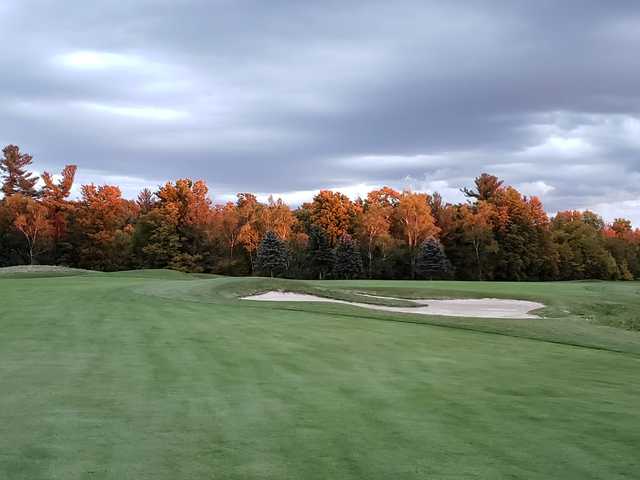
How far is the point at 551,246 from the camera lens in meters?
70.4

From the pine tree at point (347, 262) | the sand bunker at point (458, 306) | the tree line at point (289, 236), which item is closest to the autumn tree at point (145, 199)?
the tree line at point (289, 236)

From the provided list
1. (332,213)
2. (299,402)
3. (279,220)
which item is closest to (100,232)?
(279,220)

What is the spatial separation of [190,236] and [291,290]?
4251cm

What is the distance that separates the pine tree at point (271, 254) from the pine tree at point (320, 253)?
176 inches

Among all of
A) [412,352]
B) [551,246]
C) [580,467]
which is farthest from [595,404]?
[551,246]

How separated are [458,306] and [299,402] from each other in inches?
721

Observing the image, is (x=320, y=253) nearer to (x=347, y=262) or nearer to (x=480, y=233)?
(x=347, y=262)

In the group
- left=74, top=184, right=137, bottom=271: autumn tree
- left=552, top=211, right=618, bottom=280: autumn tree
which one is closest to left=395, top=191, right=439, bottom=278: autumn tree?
left=552, top=211, right=618, bottom=280: autumn tree

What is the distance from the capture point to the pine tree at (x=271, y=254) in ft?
200

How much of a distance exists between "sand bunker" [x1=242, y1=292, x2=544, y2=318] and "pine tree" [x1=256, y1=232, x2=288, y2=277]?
36.0m

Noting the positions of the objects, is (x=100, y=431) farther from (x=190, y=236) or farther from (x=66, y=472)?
(x=190, y=236)

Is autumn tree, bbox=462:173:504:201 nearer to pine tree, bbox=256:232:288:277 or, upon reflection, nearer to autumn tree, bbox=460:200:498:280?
autumn tree, bbox=460:200:498:280

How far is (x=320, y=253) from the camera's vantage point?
64.8m

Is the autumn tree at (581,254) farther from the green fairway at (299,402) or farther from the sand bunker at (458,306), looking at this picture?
the green fairway at (299,402)
